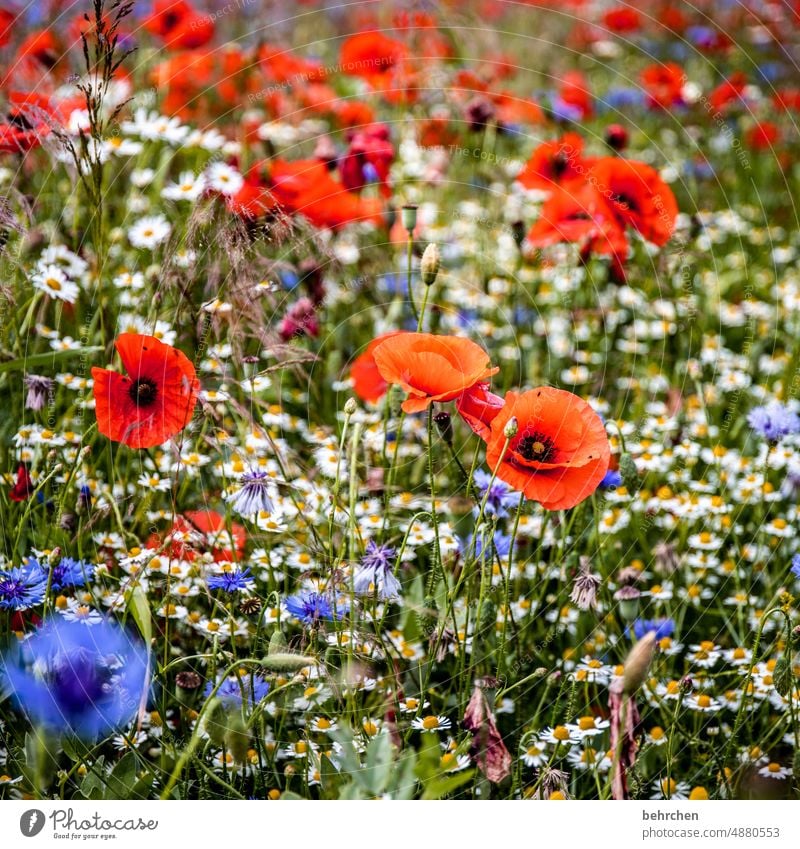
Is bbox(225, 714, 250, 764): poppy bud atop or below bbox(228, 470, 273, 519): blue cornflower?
below

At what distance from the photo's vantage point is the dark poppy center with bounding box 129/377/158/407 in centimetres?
81

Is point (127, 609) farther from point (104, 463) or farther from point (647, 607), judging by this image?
point (647, 607)

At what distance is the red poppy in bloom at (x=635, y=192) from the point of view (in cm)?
101

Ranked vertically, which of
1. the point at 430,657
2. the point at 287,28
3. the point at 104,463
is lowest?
the point at 430,657

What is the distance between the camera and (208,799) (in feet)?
2.42

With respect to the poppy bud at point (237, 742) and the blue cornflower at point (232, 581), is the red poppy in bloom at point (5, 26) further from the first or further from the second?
the poppy bud at point (237, 742)

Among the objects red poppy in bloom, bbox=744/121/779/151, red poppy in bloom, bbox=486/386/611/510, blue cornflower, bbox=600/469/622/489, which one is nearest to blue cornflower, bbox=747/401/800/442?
blue cornflower, bbox=600/469/622/489

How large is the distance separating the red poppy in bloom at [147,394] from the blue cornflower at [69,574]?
100 millimetres

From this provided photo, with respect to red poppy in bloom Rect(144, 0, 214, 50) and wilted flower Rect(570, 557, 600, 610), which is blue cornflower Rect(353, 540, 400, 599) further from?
red poppy in bloom Rect(144, 0, 214, 50)

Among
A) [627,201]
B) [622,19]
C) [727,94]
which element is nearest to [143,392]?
[627,201]

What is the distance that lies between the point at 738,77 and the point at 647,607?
1.38m

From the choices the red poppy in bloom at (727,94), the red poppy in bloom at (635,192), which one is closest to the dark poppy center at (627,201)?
the red poppy in bloom at (635,192)

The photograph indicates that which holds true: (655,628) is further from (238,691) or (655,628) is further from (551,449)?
(238,691)
